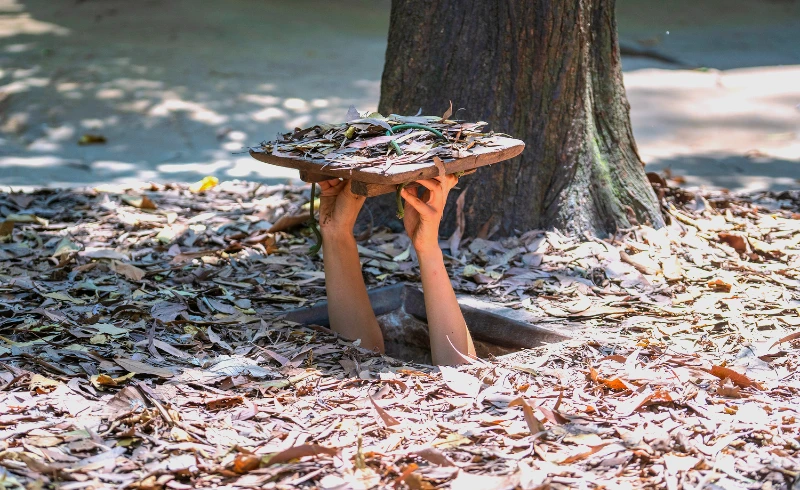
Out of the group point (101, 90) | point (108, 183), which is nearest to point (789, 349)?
point (108, 183)

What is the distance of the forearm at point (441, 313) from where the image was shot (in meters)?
2.96

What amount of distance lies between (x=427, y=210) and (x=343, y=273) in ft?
1.64

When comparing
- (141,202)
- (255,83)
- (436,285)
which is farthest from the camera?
(255,83)

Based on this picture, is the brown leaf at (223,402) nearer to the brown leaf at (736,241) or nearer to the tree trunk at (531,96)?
the tree trunk at (531,96)

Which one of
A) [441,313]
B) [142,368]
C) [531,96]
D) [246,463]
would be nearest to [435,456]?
[246,463]

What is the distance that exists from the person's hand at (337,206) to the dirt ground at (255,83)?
2985mm

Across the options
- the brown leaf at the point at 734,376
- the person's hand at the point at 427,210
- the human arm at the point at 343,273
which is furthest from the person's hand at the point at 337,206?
the brown leaf at the point at 734,376

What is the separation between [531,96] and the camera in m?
3.94

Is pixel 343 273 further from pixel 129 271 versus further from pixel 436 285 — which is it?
pixel 129 271

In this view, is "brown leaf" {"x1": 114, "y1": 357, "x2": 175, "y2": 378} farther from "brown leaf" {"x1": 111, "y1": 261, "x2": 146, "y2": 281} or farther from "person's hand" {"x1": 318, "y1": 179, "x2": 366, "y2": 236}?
"brown leaf" {"x1": 111, "y1": 261, "x2": 146, "y2": 281}

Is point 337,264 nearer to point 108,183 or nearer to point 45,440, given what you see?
point 45,440

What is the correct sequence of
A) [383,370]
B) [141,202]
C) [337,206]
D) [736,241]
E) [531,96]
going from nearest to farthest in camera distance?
[383,370], [337,206], [531,96], [736,241], [141,202]

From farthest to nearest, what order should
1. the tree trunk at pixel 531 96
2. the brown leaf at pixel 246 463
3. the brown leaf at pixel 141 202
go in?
the brown leaf at pixel 141 202 < the tree trunk at pixel 531 96 < the brown leaf at pixel 246 463

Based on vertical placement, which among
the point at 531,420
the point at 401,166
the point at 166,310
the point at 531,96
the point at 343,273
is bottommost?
the point at 166,310
